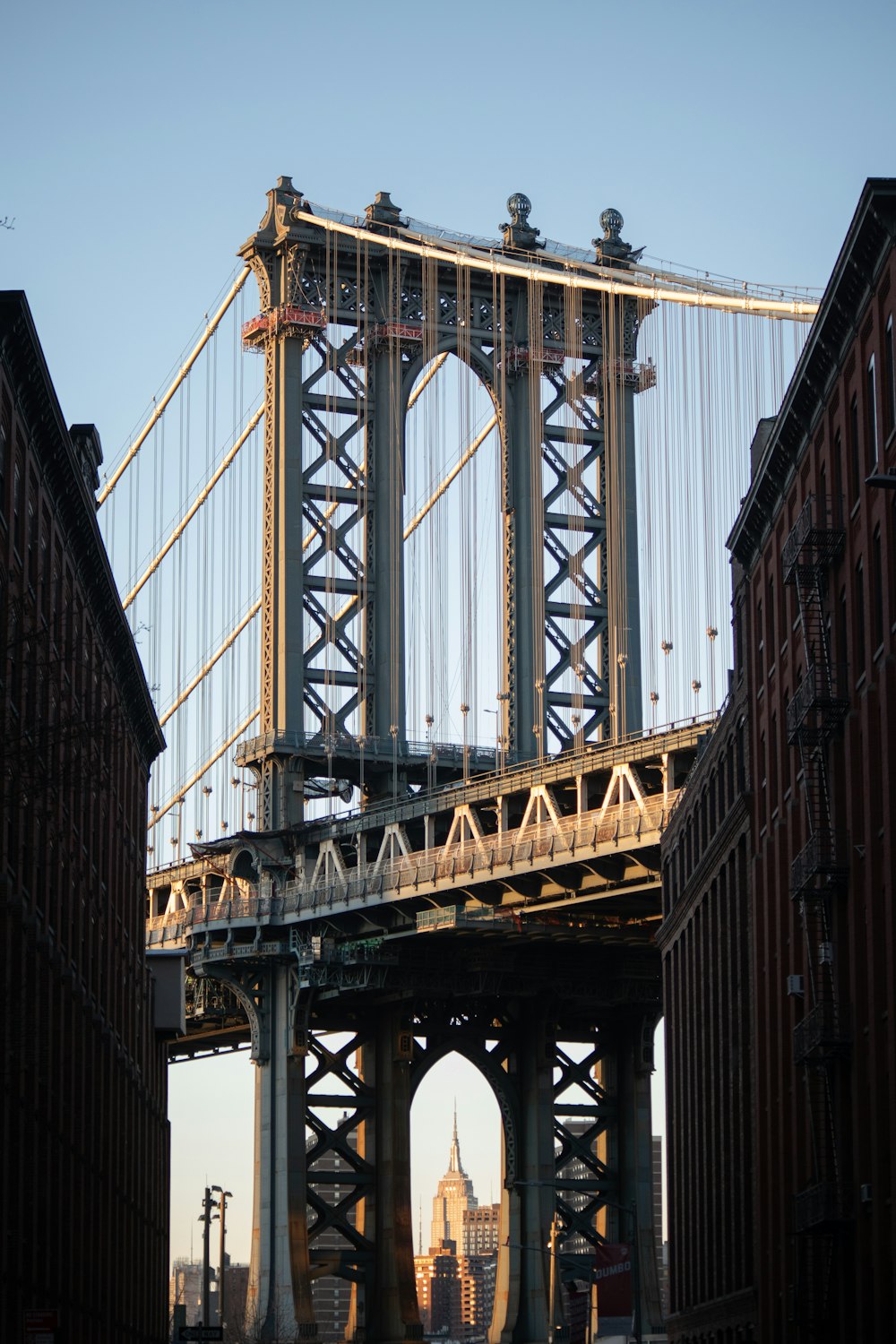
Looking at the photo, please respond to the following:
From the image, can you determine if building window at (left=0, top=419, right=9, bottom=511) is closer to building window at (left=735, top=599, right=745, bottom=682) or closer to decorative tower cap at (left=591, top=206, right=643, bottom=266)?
building window at (left=735, top=599, right=745, bottom=682)

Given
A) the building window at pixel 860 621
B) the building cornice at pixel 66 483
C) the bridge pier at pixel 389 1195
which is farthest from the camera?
the bridge pier at pixel 389 1195

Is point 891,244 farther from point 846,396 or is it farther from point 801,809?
point 801,809

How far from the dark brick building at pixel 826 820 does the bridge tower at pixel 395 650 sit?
135 ft

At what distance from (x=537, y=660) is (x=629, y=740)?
18.7 m

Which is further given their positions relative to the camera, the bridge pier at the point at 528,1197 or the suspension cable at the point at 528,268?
the bridge pier at the point at 528,1197

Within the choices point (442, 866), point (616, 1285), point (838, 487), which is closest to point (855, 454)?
point (838, 487)

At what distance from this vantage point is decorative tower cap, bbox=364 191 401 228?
4532 inches

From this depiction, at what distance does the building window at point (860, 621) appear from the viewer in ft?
164

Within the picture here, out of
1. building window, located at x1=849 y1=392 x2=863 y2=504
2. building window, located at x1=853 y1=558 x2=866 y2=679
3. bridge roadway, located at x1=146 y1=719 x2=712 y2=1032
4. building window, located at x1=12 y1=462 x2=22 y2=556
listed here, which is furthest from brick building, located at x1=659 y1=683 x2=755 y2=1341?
building window, located at x1=12 y1=462 x2=22 y2=556

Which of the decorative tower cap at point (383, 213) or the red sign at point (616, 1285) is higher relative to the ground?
the decorative tower cap at point (383, 213)

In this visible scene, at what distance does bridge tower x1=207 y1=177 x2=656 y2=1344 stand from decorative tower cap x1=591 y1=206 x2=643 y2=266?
135 millimetres

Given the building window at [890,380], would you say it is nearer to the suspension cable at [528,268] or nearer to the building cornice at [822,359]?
the building cornice at [822,359]

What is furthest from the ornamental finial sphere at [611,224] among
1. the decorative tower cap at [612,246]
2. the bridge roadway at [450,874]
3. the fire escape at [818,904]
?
the fire escape at [818,904]

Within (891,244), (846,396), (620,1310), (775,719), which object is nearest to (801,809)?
(775,719)
